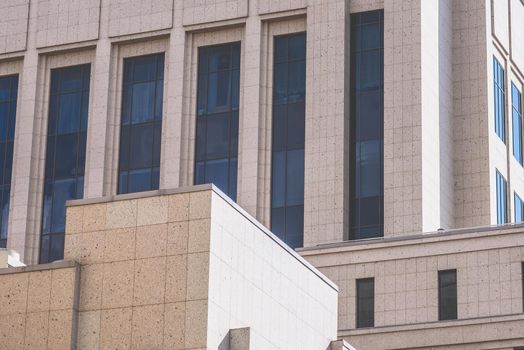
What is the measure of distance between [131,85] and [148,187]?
18.6ft

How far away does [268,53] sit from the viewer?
8019 cm

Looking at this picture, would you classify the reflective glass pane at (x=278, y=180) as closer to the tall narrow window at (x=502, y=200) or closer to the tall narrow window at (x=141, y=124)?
the tall narrow window at (x=141, y=124)

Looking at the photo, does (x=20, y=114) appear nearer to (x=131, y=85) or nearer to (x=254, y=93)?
(x=131, y=85)

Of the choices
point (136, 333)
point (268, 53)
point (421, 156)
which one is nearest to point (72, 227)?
point (136, 333)

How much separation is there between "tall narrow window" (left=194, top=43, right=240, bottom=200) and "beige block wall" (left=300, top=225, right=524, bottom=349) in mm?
12865

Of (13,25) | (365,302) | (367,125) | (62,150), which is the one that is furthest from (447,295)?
(13,25)

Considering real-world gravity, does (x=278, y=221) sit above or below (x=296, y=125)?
below

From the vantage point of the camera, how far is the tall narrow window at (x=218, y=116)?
7925 cm

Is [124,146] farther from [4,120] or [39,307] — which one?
[39,307]

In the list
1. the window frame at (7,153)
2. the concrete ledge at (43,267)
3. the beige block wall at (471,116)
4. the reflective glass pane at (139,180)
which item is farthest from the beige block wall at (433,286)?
the concrete ledge at (43,267)

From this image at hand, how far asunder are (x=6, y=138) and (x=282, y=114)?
49.9 feet

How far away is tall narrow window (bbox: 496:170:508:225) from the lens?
7950cm

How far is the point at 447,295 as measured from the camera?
214 feet

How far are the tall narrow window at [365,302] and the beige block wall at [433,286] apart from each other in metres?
0.22
